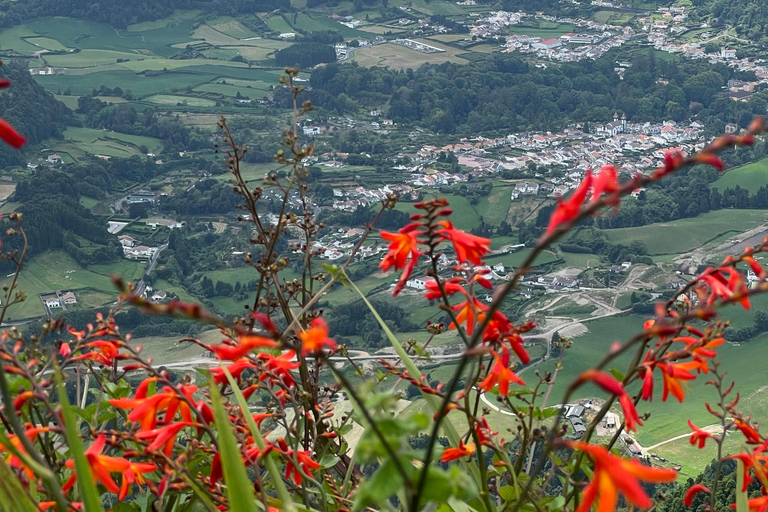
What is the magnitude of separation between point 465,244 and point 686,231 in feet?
78.1

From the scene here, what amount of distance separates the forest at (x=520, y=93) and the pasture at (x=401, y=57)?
1.06 metres

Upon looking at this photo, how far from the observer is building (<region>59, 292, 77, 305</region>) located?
1774 cm

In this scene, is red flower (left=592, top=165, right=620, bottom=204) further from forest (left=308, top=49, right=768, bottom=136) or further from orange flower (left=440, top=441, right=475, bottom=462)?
forest (left=308, top=49, right=768, bottom=136)

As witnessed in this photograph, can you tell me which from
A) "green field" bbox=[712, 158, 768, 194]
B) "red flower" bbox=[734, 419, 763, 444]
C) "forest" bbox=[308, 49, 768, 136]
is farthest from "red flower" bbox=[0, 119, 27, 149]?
"forest" bbox=[308, 49, 768, 136]

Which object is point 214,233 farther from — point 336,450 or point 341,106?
point 336,450

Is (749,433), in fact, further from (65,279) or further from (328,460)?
(65,279)

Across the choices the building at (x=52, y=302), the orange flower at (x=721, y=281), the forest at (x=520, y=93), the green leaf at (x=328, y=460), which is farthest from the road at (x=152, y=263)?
the orange flower at (x=721, y=281)

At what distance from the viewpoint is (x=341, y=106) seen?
37.0 meters

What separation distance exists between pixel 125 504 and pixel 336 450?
37 cm

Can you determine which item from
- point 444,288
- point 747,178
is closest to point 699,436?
point 444,288

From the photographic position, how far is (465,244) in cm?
90

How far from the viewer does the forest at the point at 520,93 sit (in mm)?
35312

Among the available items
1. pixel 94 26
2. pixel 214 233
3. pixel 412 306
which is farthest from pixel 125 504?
pixel 94 26

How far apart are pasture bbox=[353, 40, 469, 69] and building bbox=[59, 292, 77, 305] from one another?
24.0m
